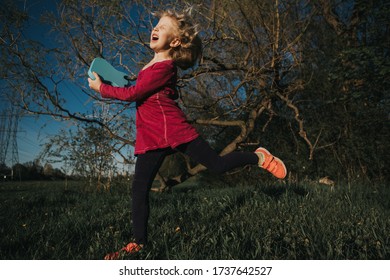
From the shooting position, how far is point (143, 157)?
6.58 ft

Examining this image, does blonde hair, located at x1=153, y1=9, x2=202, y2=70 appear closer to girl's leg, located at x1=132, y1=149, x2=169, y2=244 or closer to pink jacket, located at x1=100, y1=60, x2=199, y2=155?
pink jacket, located at x1=100, y1=60, x2=199, y2=155

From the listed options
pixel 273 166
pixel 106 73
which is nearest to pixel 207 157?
pixel 273 166

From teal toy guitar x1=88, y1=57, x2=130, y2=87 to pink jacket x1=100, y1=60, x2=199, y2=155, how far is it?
0.73ft

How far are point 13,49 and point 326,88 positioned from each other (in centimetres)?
532

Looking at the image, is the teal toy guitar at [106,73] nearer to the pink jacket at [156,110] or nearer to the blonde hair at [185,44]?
the pink jacket at [156,110]

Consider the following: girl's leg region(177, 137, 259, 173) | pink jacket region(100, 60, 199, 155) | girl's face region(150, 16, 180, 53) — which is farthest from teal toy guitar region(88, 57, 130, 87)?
girl's leg region(177, 137, 259, 173)

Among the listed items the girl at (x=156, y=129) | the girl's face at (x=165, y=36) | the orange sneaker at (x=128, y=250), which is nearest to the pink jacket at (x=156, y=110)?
the girl at (x=156, y=129)

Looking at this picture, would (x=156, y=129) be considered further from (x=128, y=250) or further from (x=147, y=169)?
(x=128, y=250)

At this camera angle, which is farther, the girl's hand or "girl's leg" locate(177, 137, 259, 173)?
the girl's hand

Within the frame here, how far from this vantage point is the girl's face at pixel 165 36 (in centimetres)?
219

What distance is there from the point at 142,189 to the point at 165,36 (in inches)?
45.5

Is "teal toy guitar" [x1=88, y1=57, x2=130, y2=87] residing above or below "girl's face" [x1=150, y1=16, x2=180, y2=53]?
below

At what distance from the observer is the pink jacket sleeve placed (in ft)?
6.49
